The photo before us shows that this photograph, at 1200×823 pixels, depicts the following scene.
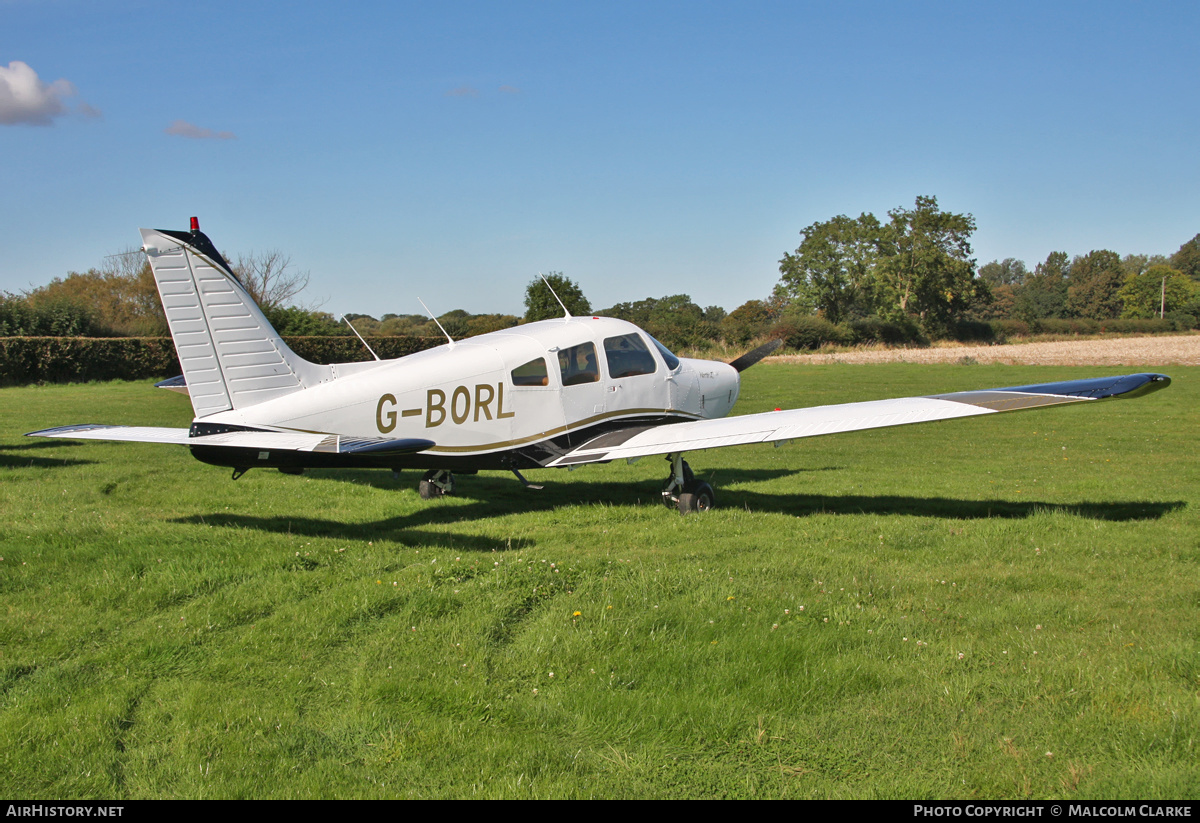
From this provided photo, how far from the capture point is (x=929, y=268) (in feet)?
236

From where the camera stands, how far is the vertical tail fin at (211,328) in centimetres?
765

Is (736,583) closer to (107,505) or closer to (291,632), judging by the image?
(291,632)

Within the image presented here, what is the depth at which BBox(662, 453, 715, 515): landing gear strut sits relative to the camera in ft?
31.5

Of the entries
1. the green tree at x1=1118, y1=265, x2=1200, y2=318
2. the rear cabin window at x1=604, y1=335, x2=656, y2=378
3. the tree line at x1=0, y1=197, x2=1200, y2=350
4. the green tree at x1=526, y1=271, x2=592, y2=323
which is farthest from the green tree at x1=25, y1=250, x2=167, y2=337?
the green tree at x1=1118, y1=265, x2=1200, y2=318

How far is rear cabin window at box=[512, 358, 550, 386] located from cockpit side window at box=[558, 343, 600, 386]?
0.77ft

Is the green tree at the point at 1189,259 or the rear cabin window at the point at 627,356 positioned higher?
the green tree at the point at 1189,259

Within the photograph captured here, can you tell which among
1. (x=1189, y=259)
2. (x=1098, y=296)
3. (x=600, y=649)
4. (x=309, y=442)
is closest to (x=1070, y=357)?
(x=309, y=442)

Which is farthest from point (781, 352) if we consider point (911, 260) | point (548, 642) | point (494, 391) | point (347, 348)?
point (548, 642)

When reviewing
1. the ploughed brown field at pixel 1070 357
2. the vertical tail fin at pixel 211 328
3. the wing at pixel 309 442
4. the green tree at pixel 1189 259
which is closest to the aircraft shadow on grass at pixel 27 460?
the vertical tail fin at pixel 211 328

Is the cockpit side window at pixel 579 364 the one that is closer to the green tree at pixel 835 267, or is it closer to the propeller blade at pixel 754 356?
the propeller blade at pixel 754 356

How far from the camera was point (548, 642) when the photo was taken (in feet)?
16.4

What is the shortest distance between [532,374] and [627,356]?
1.48 m

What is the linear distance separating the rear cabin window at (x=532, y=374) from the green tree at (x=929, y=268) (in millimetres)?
69874

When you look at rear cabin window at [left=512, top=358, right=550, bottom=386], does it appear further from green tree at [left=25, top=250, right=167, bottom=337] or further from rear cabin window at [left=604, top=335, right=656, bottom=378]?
green tree at [left=25, top=250, right=167, bottom=337]
